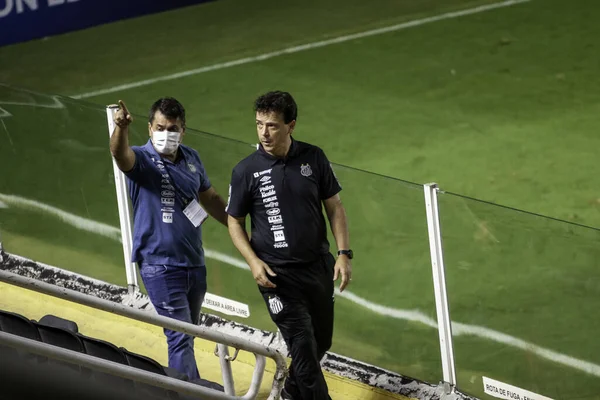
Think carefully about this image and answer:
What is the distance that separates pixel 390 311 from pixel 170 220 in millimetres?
1622

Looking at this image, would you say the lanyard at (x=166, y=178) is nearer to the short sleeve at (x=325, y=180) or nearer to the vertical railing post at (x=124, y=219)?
the short sleeve at (x=325, y=180)

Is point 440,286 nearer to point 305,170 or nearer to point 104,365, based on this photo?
point 305,170

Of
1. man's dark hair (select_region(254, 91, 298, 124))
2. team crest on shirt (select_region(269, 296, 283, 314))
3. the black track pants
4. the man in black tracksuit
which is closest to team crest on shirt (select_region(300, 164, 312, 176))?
the man in black tracksuit

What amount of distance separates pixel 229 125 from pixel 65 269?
4.11 metres

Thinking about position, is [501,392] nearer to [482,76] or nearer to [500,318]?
[500,318]

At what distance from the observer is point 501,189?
36.2 ft

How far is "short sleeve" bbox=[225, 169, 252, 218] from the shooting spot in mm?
6582

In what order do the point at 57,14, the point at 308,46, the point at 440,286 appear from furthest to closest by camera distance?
the point at 57,14
the point at 308,46
the point at 440,286

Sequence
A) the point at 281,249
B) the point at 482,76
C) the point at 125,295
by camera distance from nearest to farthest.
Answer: the point at 281,249
the point at 125,295
the point at 482,76

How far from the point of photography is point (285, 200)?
258 inches

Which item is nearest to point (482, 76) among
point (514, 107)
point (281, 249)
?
point (514, 107)

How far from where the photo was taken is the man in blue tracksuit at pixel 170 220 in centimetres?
680

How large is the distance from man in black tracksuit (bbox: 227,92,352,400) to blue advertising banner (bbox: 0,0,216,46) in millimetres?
9488

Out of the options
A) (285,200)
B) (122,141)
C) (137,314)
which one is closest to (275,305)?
(285,200)
